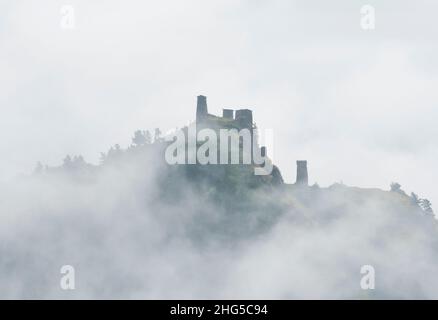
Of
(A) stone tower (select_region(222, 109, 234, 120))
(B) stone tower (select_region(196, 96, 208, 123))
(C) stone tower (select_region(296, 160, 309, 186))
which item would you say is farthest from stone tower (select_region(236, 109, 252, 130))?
(C) stone tower (select_region(296, 160, 309, 186))

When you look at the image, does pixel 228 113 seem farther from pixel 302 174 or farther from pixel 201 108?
pixel 302 174

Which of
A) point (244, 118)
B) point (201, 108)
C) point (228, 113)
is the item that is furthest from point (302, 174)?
point (201, 108)

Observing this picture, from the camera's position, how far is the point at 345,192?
183 meters

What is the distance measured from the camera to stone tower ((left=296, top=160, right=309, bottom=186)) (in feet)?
534

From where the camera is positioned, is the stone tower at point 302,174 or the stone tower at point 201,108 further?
the stone tower at point 302,174

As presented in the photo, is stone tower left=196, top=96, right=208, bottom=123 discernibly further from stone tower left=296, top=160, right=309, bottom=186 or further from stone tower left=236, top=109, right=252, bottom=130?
stone tower left=296, top=160, right=309, bottom=186

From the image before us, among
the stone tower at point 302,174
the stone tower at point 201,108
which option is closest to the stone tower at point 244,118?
the stone tower at point 201,108

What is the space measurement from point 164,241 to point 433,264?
65.5m

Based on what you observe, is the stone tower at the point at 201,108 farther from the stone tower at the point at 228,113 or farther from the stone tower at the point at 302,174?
the stone tower at the point at 302,174

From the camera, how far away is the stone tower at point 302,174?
162637 millimetres

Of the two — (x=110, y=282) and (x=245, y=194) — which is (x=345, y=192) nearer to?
(x=245, y=194)

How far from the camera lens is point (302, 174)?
541 feet
